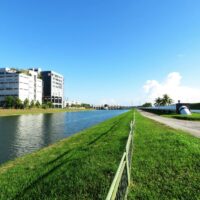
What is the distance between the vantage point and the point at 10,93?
14750 centimetres

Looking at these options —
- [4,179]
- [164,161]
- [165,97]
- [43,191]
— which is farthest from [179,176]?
[165,97]

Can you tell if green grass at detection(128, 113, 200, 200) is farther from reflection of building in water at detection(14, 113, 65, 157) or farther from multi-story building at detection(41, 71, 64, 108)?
multi-story building at detection(41, 71, 64, 108)

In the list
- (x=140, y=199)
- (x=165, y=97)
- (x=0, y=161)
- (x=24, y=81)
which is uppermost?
(x=24, y=81)

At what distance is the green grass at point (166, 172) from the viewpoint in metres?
6.31

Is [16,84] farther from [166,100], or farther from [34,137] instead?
[34,137]

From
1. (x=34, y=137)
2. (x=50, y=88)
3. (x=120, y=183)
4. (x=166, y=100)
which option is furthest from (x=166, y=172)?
(x=50, y=88)

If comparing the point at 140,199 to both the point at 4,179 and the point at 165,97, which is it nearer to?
the point at 4,179

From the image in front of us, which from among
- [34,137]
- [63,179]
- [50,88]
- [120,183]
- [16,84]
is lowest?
[34,137]

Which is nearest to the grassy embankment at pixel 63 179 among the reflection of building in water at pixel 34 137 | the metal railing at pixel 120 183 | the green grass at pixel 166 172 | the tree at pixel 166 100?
the metal railing at pixel 120 183

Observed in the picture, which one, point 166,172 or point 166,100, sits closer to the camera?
point 166,172

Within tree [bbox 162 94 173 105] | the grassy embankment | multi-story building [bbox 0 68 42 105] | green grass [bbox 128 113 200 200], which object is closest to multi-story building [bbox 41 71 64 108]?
multi-story building [bbox 0 68 42 105]

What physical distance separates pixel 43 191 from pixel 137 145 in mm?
7033

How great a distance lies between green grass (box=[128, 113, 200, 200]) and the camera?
631cm

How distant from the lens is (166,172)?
795cm
